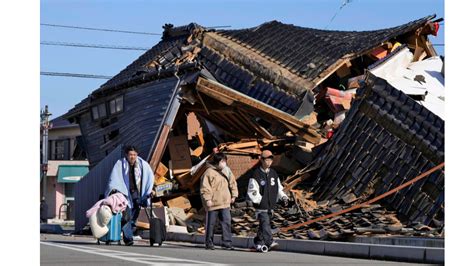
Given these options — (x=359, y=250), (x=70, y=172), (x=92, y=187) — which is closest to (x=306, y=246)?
(x=359, y=250)

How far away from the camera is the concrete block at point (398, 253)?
40.6 feet

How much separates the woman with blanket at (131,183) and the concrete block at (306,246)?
2585 millimetres

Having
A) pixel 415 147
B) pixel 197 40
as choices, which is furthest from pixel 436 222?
pixel 197 40

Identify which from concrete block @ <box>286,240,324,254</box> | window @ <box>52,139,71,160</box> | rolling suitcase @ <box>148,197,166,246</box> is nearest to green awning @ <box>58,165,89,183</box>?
window @ <box>52,139,71,160</box>

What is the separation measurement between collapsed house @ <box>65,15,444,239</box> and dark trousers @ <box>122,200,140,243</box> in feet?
10.3

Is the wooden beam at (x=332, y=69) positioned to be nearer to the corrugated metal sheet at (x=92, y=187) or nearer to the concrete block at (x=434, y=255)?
the corrugated metal sheet at (x=92, y=187)

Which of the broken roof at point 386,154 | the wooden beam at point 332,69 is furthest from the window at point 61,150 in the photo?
the broken roof at point 386,154

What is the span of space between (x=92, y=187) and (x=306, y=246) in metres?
11.7

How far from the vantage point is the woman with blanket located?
16.1m

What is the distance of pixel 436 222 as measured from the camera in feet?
55.4

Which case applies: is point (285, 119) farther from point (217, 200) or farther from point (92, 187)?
point (217, 200)

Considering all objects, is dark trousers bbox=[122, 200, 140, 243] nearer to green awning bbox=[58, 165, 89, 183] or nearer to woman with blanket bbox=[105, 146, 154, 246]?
woman with blanket bbox=[105, 146, 154, 246]
